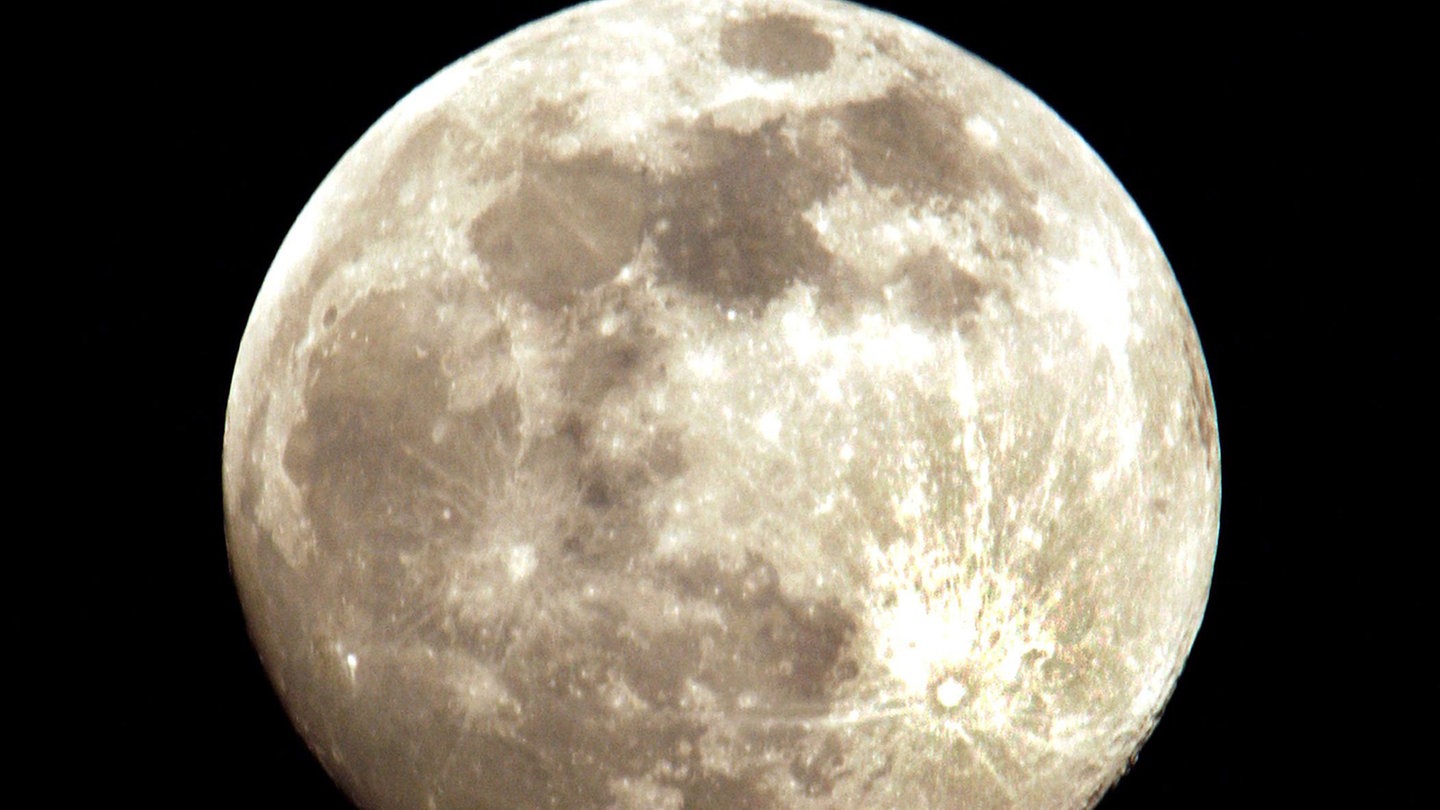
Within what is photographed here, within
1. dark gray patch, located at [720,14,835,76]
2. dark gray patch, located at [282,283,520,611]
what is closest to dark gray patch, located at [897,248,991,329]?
dark gray patch, located at [720,14,835,76]

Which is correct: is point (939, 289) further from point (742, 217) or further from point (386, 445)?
point (386, 445)

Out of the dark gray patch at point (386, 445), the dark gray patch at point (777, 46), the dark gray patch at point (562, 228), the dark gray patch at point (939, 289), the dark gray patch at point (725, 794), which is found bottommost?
the dark gray patch at point (725, 794)

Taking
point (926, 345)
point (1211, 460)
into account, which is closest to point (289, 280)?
point (926, 345)

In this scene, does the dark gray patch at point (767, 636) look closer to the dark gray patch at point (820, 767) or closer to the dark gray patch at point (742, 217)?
the dark gray patch at point (820, 767)

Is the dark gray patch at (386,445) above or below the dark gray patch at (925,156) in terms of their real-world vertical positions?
below

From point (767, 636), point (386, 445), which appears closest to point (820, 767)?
point (767, 636)

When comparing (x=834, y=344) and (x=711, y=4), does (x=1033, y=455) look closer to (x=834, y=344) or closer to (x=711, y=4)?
(x=834, y=344)

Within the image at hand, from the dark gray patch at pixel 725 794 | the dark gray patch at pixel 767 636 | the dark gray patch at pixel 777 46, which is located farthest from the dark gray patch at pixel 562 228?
the dark gray patch at pixel 725 794
